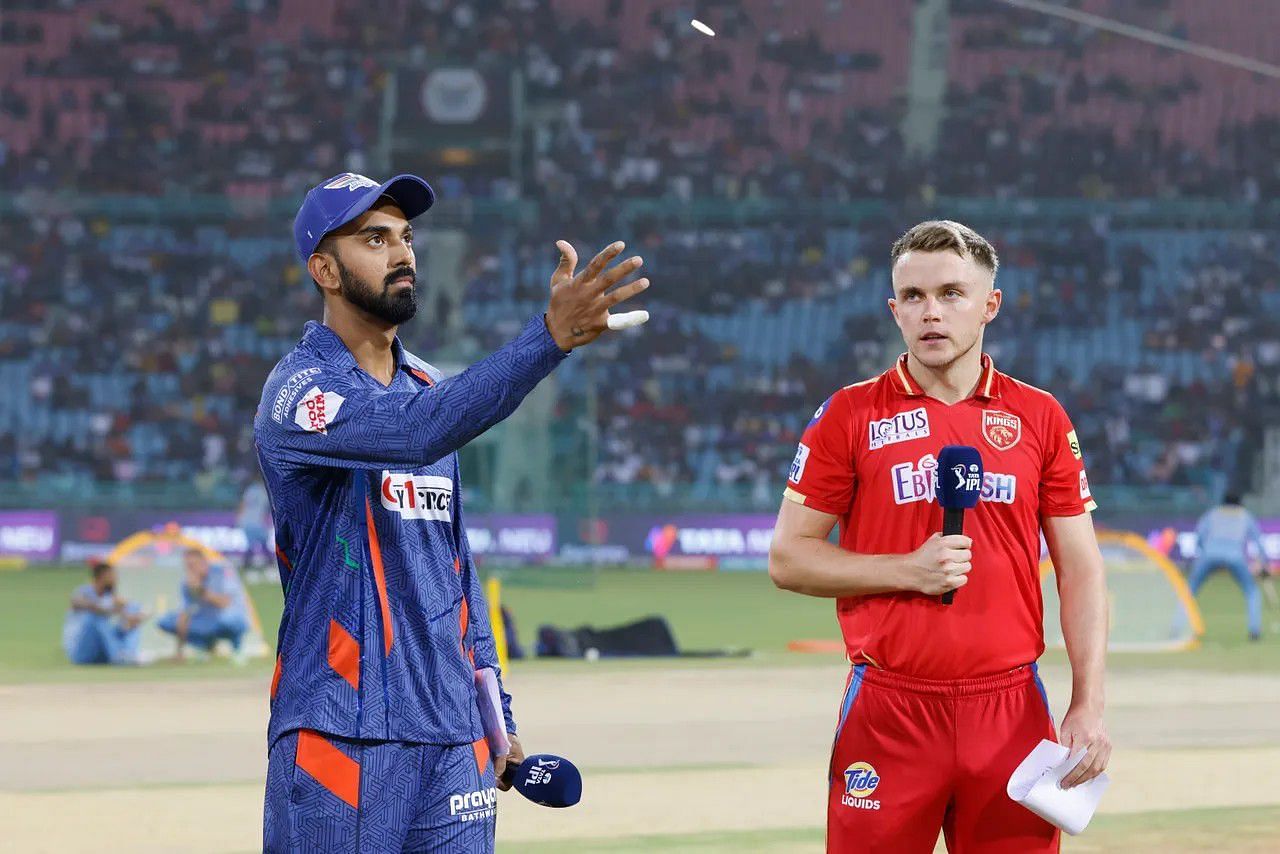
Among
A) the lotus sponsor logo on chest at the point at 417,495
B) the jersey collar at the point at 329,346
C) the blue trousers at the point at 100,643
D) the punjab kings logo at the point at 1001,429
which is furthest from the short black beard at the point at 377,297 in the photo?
the blue trousers at the point at 100,643

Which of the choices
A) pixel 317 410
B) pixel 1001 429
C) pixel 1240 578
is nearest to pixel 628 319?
pixel 317 410

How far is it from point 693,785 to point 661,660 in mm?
7339

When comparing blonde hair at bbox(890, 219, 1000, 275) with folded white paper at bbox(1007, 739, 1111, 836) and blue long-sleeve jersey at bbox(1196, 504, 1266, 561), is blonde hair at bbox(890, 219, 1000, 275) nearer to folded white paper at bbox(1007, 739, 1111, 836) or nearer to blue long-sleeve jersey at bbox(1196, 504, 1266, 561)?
folded white paper at bbox(1007, 739, 1111, 836)

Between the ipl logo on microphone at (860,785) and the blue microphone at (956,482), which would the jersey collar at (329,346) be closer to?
the blue microphone at (956,482)

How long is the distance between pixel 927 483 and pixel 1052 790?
2.74 feet

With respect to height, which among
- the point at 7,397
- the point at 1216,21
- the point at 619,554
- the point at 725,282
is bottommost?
the point at 619,554

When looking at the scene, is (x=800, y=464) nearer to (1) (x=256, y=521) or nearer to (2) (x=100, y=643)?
(2) (x=100, y=643)

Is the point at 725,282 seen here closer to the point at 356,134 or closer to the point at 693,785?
the point at 356,134

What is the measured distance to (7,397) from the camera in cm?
3941

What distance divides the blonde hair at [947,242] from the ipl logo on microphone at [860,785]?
52.5 inches

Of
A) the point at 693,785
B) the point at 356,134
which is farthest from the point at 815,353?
the point at 693,785

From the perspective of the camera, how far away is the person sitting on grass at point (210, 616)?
1872cm

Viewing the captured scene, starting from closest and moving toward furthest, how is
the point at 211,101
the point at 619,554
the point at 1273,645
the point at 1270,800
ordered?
the point at 1270,800
the point at 1273,645
the point at 619,554
the point at 211,101

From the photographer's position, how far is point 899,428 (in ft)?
15.7
